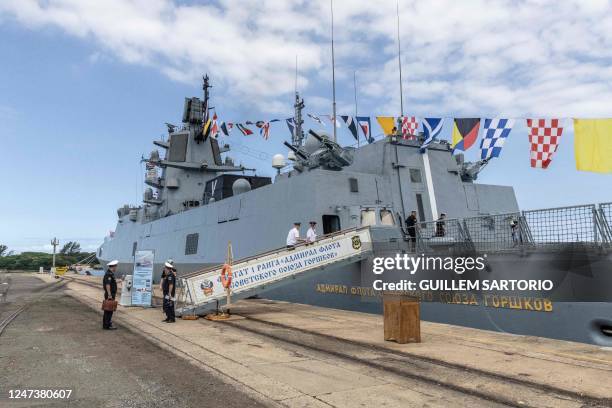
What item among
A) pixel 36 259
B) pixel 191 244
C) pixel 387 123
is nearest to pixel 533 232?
pixel 387 123

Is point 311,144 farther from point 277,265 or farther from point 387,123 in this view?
point 277,265

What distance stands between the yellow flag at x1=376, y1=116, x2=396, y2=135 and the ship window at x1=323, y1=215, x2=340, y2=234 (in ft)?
11.2

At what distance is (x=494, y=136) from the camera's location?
38.0 feet

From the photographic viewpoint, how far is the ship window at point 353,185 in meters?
13.7

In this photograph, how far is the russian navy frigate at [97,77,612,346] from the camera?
7.61m

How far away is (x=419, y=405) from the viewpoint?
4055 mm

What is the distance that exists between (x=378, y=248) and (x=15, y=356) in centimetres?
792

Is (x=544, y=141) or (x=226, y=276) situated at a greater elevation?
(x=544, y=141)

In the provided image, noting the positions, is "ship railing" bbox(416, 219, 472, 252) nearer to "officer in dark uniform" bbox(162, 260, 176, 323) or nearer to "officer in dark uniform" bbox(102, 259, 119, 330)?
"officer in dark uniform" bbox(162, 260, 176, 323)

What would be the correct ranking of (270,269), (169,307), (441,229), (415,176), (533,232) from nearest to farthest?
1. (533,232)
2. (169,307)
3. (441,229)
4. (270,269)
5. (415,176)

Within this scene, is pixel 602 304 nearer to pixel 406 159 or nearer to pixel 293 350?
pixel 293 350

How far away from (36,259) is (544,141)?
93.6 meters

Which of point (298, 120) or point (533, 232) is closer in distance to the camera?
point (533, 232)

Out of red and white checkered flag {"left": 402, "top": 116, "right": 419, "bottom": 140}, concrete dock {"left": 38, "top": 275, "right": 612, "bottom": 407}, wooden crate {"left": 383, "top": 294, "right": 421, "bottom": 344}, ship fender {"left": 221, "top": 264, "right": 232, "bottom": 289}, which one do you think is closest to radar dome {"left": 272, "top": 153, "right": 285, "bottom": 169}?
red and white checkered flag {"left": 402, "top": 116, "right": 419, "bottom": 140}
